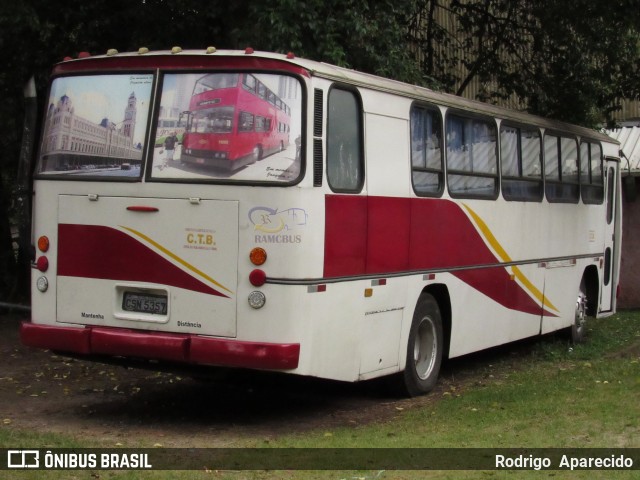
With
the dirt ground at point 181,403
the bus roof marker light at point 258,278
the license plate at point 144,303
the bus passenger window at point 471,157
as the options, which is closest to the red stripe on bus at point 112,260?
the license plate at point 144,303

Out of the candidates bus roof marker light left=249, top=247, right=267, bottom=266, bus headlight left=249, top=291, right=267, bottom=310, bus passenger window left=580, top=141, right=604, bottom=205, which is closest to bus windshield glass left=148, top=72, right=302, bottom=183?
bus roof marker light left=249, top=247, right=267, bottom=266

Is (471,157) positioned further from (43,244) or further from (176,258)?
(43,244)

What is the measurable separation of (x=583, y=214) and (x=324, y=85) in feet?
24.1

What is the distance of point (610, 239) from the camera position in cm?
1647

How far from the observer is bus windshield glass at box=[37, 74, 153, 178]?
347 inches

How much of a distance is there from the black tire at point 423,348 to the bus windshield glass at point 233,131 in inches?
107

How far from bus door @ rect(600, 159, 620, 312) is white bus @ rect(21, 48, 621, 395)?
253 inches

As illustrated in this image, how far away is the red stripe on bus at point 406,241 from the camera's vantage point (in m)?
8.83

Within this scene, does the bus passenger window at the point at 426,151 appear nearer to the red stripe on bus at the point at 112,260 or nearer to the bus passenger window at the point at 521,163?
the bus passenger window at the point at 521,163

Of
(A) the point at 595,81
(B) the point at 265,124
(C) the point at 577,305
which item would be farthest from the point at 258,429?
(A) the point at 595,81

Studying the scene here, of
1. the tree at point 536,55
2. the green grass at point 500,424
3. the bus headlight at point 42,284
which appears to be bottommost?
the green grass at point 500,424

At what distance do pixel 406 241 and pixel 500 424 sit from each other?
204 cm

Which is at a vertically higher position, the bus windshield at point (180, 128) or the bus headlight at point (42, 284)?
the bus windshield at point (180, 128)

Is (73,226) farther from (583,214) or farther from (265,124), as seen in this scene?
(583,214)
